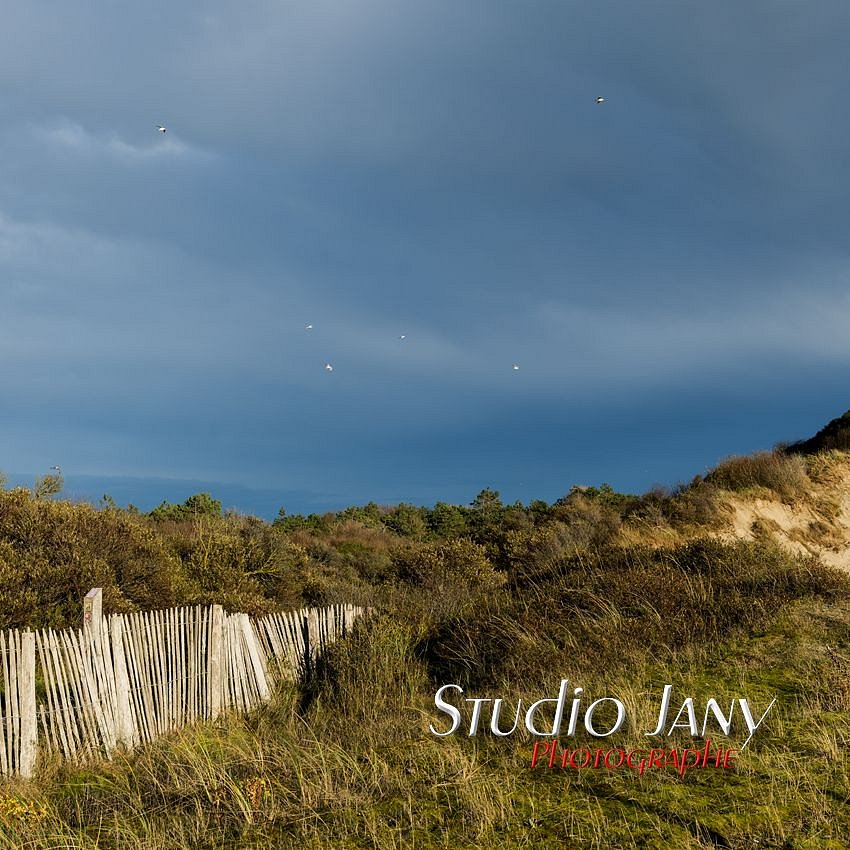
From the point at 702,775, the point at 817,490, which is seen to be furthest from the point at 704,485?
the point at 702,775

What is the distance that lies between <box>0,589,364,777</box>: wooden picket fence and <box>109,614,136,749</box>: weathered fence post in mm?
12

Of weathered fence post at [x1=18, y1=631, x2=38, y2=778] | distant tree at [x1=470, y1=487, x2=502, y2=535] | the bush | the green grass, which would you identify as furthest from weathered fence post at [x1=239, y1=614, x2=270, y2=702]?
distant tree at [x1=470, y1=487, x2=502, y2=535]

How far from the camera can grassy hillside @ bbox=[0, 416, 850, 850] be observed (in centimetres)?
498

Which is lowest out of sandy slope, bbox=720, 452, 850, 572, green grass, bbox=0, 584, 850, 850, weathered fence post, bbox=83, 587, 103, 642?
green grass, bbox=0, 584, 850, 850

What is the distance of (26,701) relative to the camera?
24.2 ft

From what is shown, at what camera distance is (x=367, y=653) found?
33.0 feet

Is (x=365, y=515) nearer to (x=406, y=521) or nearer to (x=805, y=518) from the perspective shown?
(x=406, y=521)

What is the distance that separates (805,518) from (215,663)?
16081 millimetres

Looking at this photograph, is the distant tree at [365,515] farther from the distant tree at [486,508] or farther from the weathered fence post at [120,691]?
the weathered fence post at [120,691]

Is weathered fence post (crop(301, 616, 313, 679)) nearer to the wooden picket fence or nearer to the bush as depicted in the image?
the wooden picket fence

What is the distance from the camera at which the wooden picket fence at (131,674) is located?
24.2 feet

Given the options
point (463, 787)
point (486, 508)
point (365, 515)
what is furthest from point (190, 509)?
point (463, 787)

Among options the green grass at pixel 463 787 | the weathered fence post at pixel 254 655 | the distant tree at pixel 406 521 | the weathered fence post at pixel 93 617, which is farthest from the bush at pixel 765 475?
the distant tree at pixel 406 521

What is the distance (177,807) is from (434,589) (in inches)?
415
